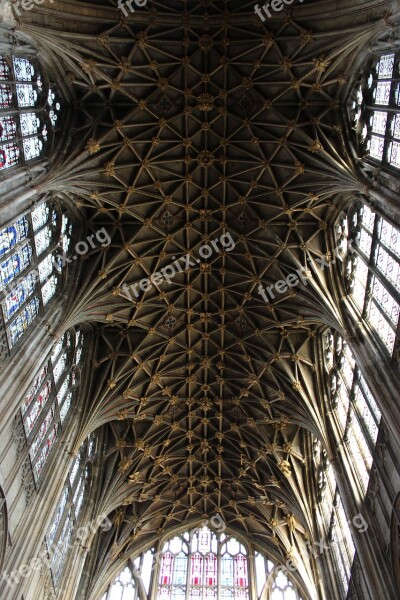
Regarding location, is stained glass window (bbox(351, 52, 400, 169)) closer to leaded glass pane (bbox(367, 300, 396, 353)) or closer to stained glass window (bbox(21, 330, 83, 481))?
leaded glass pane (bbox(367, 300, 396, 353))

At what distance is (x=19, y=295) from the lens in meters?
18.6

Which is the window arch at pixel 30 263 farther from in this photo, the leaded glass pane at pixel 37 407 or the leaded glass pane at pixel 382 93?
the leaded glass pane at pixel 382 93

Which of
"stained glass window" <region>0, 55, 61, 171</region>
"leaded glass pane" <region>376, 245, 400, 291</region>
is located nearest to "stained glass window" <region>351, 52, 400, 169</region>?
"leaded glass pane" <region>376, 245, 400, 291</region>

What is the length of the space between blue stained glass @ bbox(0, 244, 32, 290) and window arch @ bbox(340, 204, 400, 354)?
1169cm

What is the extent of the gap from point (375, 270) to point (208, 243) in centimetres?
781

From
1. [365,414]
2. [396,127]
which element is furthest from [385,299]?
[396,127]

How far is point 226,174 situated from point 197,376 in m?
10.1

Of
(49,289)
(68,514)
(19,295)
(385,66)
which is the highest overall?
(385,66)

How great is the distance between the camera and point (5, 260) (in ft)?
57.3

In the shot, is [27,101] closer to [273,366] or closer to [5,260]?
[5,260]

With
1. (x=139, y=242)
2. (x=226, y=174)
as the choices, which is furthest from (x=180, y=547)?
Answer: (x=226, y=174)

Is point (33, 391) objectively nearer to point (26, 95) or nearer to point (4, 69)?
point (26, 95)

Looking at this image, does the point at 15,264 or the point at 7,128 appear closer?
the point at 7,128

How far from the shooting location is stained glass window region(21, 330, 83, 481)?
19.3m
